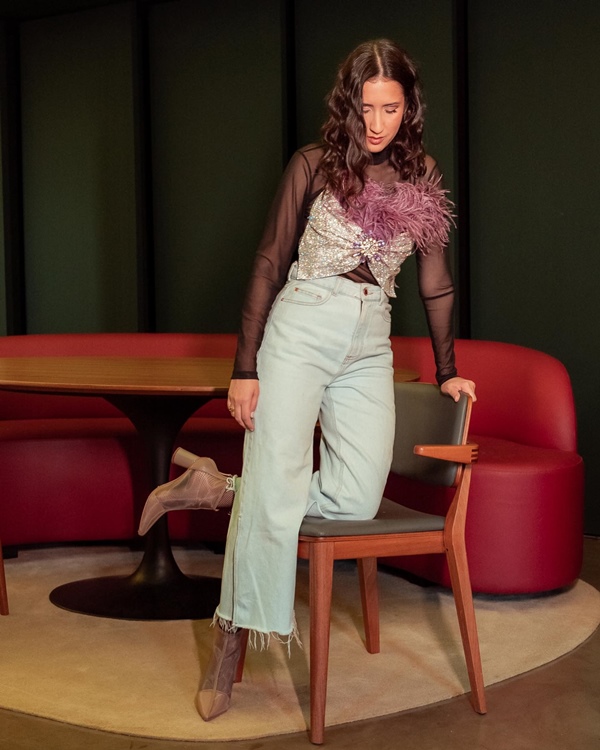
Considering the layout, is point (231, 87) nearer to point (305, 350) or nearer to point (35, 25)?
point (35, 25)

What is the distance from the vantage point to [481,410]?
4723 millimetres

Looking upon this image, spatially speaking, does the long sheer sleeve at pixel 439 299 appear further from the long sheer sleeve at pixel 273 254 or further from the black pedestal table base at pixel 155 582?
the black pedestal table base at pixel 155 582

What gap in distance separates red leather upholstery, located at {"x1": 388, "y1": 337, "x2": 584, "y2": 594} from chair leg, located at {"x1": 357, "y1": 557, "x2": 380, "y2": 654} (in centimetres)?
71

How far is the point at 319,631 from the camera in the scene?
2688mm

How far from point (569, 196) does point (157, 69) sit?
2.68 metres

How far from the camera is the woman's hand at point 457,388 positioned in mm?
2920

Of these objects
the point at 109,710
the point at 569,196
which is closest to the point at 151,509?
the point at 109,710

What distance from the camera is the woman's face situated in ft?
8.61

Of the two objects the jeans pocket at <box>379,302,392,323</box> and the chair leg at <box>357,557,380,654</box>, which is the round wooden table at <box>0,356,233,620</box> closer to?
the chair leg at <box>357,557,380,654</box>

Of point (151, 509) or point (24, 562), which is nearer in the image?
point (151, 509)

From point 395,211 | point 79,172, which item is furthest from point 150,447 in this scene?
point 79,172

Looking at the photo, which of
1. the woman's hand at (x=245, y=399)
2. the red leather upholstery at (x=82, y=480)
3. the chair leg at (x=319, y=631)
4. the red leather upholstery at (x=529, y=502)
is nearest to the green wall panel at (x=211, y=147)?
the red leather upholstery at (x=82, y=480)

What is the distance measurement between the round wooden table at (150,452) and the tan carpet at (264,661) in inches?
4.7

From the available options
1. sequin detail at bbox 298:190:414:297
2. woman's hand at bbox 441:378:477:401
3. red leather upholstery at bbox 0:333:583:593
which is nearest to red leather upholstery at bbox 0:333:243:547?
red leather upholstery at bbox 0:333:583:593
